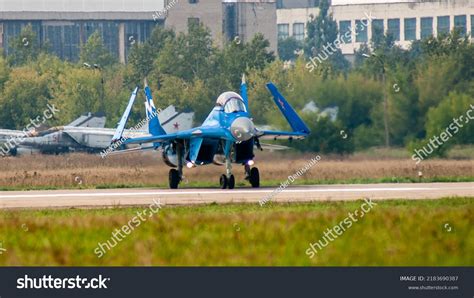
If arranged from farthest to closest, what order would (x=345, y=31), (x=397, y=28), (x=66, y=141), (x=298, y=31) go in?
(x=298, y=31)
(x=345, y=31)
(x=397, y=28)
(x=66, y=141)

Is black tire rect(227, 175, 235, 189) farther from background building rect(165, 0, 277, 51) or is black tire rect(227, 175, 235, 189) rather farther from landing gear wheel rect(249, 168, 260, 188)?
background building rect(165, 0, 277, 51)

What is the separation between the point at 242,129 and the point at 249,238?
54.8 ft

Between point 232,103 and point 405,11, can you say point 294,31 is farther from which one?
point 232,103

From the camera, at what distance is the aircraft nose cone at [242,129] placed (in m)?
Result: 39.0

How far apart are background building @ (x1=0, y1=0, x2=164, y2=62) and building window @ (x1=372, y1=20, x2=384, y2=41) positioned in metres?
21.3

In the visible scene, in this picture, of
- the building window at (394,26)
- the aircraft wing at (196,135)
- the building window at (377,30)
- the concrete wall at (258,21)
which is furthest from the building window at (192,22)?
the aircraft wing at (196,135)

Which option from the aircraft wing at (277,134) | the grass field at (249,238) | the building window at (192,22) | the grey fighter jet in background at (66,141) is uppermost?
the building window at (192,22)

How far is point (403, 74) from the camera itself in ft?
176

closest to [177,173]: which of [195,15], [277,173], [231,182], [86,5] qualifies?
[231,182]

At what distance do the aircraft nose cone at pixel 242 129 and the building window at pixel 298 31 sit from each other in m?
110

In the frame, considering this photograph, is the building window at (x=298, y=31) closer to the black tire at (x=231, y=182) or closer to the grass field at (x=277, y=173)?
the grass field at (x=277, y=173)

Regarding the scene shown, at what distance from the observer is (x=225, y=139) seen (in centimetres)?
4062
